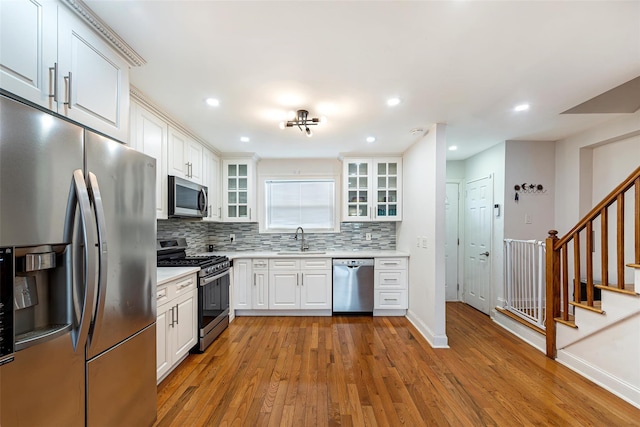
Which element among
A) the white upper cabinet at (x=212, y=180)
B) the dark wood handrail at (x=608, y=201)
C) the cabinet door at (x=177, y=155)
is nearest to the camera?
the dark wood handrail at (x=608, y=201)

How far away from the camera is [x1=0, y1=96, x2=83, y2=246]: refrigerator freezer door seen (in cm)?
93

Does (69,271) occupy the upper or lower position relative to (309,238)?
upper

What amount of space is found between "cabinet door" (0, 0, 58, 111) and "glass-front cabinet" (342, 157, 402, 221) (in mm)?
3466

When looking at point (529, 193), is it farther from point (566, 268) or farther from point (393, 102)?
point (393, 102)

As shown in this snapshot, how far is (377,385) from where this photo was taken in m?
2.23

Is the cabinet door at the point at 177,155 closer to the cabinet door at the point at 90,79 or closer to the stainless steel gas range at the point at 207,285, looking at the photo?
the stainless steel gas range at the point at 207,285

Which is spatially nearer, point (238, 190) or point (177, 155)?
point (177, 155)

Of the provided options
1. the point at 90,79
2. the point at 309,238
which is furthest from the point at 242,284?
the point at 90,79

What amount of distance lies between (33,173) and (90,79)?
71cm

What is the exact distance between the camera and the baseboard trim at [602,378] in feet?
6.53

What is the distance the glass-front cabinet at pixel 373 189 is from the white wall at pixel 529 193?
1446 mm

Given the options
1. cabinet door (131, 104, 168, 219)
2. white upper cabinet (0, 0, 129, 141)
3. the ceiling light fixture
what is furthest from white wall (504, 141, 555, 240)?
white upper cabinet (0, 0, 129, 141)

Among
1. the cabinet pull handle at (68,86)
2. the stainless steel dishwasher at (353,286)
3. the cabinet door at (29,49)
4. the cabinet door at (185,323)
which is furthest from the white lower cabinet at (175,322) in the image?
the stainless steel dishwasher at (353,286)

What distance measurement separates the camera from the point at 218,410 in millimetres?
1938
